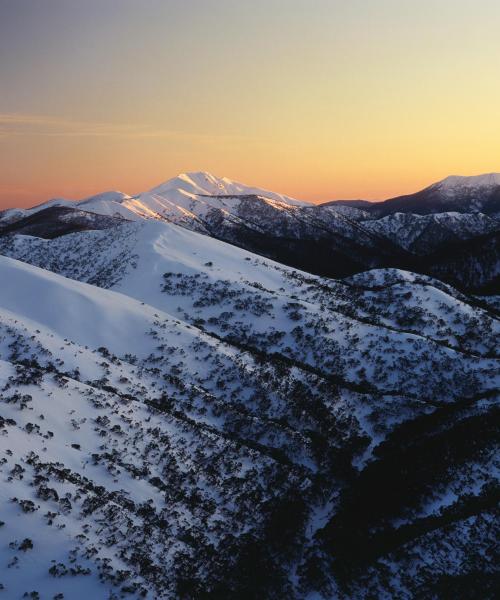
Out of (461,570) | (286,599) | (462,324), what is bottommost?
(286,599)

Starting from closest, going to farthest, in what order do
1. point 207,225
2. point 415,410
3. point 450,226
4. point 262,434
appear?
point 262,434 < point 415,410 < point 207,225 < point 450,226

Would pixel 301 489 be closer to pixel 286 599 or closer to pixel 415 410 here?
pixel 286 599

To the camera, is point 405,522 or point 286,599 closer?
point 286,599

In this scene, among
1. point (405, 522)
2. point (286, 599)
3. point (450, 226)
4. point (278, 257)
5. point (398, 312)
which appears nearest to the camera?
point (286, 599)

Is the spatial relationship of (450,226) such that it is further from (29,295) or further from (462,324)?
(29,295)

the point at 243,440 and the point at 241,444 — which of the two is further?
the point at 243,440

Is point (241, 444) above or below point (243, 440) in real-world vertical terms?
above

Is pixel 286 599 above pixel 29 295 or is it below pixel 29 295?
below

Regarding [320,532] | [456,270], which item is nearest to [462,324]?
[320,532]
